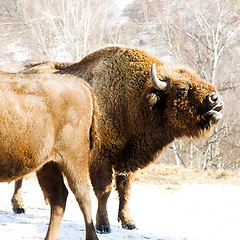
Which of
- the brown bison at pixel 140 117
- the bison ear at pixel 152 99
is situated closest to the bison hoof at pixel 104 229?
the brown bison at pixel 140 117

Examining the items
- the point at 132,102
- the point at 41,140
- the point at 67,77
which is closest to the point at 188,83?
the point at 132,102

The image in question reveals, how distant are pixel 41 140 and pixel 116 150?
221 cm

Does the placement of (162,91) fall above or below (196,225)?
above

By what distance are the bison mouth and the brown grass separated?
167 inches

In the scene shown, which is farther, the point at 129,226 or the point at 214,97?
the point at 129,226

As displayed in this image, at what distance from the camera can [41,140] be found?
→ 3.43 m

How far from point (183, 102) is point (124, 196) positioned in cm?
175

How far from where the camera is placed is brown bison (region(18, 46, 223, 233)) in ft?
17.6

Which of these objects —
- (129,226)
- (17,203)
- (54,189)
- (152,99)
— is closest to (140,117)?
(152,99)

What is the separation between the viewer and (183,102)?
543cm

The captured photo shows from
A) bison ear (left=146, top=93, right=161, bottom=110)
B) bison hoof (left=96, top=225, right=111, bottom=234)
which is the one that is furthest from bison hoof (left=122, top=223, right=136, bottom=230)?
bison ear (left=146, top=93, right=161, bottom=110)

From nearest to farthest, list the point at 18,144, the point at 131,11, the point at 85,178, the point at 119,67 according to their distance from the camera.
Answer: the point at 18,144 → the point at 85,178 → the point at 119,67 → the point at 131,11

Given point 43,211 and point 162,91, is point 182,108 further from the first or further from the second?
point 43,211

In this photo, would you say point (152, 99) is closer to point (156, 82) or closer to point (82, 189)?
point (156, 82)
